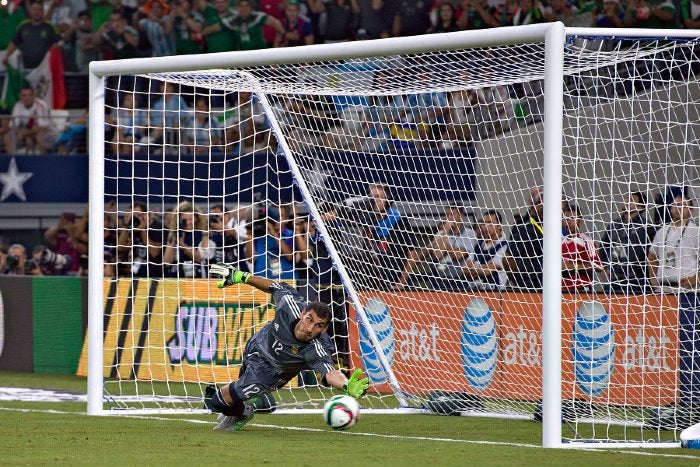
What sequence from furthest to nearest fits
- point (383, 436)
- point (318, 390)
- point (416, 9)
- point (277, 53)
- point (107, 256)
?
1. point (416, 9)
2. point (107, 256)
3. point (318, 390)
4. point (277, 53)
5. point (383, 436)

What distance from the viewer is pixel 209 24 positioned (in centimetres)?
2225

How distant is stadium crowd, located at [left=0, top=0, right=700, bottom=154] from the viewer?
19.4 m

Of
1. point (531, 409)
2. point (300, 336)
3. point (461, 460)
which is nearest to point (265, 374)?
point (300, 336)

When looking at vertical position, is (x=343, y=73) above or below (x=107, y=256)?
above

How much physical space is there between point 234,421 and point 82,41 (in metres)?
13.9

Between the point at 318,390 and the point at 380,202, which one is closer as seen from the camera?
the point at 380,202

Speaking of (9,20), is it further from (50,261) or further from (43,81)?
(50,261)

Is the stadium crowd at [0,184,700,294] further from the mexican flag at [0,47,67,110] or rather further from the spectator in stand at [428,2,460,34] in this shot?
the mexican flag at [0,47,67,110]

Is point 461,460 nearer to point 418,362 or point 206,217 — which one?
point 418,362

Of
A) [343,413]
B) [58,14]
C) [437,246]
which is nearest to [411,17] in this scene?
[58,14]

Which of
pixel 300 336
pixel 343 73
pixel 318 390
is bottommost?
pixel 318 390

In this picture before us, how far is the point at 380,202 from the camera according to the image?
12742 mm

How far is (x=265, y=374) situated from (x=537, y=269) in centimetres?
393

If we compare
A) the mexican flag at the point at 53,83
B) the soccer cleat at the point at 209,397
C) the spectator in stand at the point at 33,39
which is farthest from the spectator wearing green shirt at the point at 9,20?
the soccer cleat at the point at 209,397
